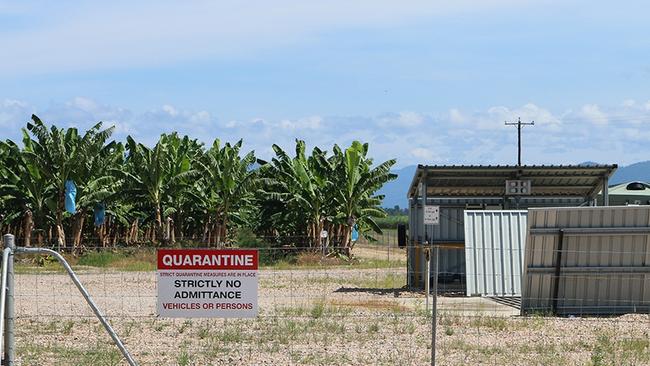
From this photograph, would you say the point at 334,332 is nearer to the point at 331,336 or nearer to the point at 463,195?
the point at 331,336

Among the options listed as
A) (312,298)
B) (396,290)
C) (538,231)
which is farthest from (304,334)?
(396,290)

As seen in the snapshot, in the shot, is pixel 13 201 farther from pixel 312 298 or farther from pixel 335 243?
pixel 312 298

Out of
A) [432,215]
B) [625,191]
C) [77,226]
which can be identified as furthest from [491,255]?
[77,226]

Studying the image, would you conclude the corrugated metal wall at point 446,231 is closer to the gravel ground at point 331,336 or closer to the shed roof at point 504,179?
the shed roof at point 504,179

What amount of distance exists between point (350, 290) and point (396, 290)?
3.69 ft

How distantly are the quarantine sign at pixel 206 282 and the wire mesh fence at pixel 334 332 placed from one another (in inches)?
56.6

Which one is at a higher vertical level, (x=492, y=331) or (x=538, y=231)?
(x=538, y=231)

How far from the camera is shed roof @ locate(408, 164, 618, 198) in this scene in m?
25.2

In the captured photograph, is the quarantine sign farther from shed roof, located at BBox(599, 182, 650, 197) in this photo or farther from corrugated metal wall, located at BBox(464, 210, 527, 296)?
shed roof, located at BBox(599, 182, 650, 197)

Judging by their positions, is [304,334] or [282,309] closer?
[304,334]

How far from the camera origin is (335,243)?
1774 inches

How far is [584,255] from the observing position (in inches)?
744

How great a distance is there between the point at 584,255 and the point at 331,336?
597 centimetres

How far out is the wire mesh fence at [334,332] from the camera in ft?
43.4
